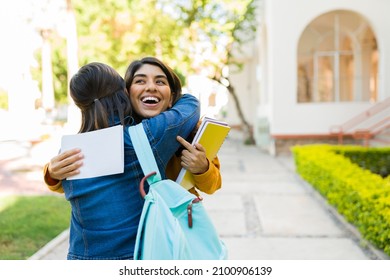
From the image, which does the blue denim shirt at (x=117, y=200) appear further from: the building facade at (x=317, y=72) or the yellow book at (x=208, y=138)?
the building facade at (x=317, y=72)

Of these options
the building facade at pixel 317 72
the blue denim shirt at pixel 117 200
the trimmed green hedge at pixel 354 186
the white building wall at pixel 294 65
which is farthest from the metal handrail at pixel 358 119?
the blue denim shirt at pixel 117 200

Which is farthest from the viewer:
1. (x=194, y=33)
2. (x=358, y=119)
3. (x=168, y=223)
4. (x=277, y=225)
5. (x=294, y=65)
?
(x=194, y=33)

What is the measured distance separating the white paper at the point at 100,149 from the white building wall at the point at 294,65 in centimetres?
1017

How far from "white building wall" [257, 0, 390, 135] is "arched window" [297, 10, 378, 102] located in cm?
112

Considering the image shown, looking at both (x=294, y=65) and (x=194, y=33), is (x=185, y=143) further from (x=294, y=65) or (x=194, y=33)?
(x=194, y=33)

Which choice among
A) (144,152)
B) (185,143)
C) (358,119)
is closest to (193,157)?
(185,143)

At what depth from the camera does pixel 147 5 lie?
1582 centimetres

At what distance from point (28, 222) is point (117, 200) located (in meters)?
3.76

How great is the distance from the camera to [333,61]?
486 inches

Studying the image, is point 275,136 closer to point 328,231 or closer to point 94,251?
point 328,231

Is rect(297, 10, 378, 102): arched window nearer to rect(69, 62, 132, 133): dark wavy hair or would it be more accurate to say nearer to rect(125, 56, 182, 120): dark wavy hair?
rect(125, 56, 182, 120): dark wavy hair

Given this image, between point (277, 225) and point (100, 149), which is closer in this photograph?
point (100, 149)

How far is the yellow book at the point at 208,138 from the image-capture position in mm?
1657

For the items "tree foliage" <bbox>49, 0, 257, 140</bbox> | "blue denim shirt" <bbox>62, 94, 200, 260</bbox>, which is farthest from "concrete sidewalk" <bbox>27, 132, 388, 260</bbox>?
"tree foliage" <bbox>49, 0, 257, 140</bbox>
